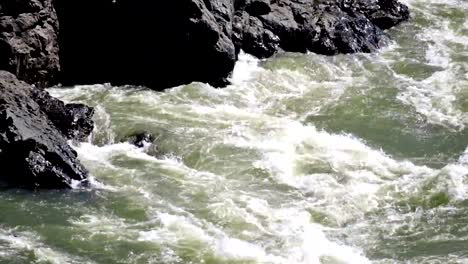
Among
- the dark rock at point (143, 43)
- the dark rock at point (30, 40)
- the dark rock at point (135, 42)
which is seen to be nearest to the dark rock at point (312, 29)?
the dark rock at point (135, 42)

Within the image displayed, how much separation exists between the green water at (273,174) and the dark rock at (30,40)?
2.02 ft

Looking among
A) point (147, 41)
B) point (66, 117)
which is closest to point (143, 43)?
point (147, 41)

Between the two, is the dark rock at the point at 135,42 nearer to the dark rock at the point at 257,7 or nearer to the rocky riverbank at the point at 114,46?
the rocky riverbank at the point at 114,46

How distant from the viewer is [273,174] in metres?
13.0

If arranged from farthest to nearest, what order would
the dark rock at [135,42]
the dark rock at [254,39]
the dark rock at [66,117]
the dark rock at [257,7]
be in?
1. the dark rock at [257,7]
2. the dark rock at [254,39]
3. the dark rock at [135,42]
4. the dark rock at [66,117]

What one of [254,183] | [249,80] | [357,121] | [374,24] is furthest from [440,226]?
[374,24]

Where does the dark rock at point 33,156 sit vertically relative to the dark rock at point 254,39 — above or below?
below

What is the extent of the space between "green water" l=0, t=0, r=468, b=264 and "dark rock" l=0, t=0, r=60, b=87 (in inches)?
24.2

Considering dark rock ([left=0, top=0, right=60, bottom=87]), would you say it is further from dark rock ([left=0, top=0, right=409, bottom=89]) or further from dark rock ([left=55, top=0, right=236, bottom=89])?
dark rock ([left=55, top=0, right=236, bottom=89])

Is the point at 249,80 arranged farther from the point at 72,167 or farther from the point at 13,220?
the point at 13,220

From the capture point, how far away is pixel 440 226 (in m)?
11.4

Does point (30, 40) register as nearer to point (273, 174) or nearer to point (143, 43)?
point (143, 43)

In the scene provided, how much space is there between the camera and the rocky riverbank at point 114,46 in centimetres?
1230

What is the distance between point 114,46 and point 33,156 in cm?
574
